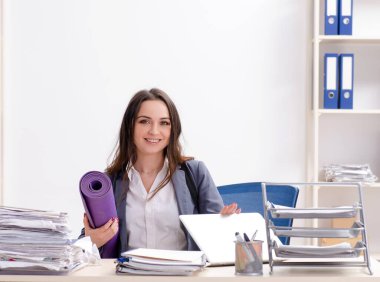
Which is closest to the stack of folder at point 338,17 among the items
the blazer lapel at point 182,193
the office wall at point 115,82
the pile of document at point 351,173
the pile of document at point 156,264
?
the office wall at point 115,82

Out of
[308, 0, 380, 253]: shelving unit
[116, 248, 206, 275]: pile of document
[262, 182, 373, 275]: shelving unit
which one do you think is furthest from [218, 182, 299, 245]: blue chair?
[308, 0, 380, 253]: shelving unit

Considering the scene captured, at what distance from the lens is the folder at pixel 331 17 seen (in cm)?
447

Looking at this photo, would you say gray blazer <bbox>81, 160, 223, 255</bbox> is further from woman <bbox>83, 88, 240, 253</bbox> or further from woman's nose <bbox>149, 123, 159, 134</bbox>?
woman's nose <bbox>149, 123, 159, 134</bbox>

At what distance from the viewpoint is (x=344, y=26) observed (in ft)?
14.8

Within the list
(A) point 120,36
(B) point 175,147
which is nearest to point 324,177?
(A) point 120,36

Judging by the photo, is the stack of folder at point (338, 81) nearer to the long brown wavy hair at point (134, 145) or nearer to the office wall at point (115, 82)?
the office wall at point (115, 82)

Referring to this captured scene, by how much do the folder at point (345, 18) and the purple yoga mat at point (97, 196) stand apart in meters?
2.41

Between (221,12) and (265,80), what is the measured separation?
1.60 feet

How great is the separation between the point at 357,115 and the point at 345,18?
1.99 ft

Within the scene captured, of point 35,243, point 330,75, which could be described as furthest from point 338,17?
point 35,243

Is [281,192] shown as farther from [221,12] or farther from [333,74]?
[221,12]

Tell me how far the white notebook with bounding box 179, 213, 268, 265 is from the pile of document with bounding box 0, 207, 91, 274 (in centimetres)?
41

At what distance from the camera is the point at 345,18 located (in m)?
4.49

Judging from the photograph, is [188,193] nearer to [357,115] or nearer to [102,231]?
[102,231]
